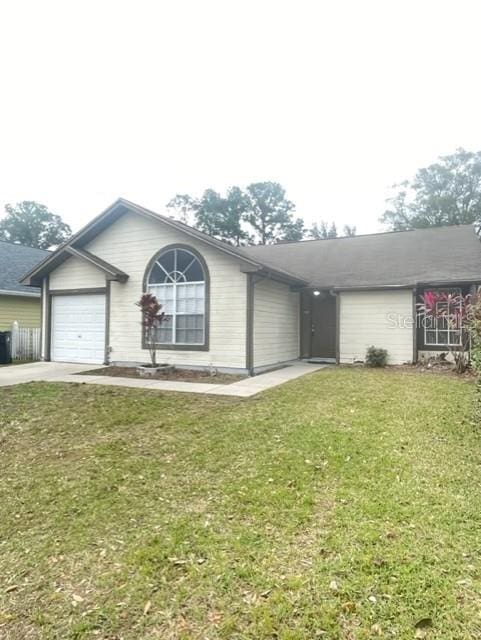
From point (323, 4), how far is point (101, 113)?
718 centimetres

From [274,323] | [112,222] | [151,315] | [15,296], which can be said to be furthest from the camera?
[15,296]

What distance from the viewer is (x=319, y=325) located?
45.6ft

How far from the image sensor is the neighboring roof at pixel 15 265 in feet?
54.0

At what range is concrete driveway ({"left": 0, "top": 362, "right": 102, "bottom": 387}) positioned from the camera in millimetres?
9219

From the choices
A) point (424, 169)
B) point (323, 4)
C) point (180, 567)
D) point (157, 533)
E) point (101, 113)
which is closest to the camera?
point (180, 567)

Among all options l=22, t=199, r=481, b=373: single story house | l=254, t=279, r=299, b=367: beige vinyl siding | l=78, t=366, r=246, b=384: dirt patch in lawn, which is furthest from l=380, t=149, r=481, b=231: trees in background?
l=78, t=366, r=246, b=384: dirt patch in lawn

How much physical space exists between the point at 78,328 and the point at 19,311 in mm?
6195

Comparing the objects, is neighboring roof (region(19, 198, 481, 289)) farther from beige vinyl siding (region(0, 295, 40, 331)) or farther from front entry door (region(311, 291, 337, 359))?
beige vinyl siding (region(0, 295, 40, 331))

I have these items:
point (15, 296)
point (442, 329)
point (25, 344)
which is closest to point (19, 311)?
point (15, 296)

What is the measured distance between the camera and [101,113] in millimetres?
12188

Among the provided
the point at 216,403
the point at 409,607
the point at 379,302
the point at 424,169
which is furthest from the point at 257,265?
the point at 424,169

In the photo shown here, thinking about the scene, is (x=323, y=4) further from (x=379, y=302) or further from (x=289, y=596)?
(x=289, y=596)

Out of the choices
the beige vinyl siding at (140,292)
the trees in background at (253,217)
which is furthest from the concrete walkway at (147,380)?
the trees in background at (253,217)

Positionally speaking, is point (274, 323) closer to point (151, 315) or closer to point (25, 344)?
point (151, 315)
